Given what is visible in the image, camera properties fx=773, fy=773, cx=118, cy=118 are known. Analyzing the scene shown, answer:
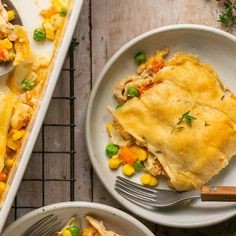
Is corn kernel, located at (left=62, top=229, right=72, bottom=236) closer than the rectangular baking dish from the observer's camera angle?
No

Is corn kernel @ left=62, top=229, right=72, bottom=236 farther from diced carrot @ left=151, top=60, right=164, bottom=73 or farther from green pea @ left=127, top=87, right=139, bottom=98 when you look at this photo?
diced carrot @ left=151, top=60, right=164, bottom=73

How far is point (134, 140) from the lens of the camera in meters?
2.82

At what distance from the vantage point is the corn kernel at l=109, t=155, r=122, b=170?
A: 2.83 metres

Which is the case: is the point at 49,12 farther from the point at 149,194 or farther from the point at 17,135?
the point at 149,194

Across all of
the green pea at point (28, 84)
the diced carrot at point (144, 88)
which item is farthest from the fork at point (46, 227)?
the diced carrot at point (144, 88)

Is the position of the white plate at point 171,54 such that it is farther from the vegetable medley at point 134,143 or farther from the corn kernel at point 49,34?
the corn kernel at point 49,34

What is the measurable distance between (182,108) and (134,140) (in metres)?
0.22

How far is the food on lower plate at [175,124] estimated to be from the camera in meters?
2.73

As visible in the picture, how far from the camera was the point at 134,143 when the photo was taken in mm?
2832

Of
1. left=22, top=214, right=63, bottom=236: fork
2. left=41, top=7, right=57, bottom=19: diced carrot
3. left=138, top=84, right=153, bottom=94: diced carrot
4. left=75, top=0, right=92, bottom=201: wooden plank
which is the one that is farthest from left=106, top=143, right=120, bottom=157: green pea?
left=41, top=7, right=57, bottom=19: diced carrot

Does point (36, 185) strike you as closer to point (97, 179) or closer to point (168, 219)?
point (97, 179)

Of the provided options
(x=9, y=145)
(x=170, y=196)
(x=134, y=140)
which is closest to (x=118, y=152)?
(x=134, y=140)

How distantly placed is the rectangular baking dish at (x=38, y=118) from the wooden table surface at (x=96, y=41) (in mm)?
392

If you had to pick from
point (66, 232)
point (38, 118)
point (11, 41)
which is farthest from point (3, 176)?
point (11, 41)
